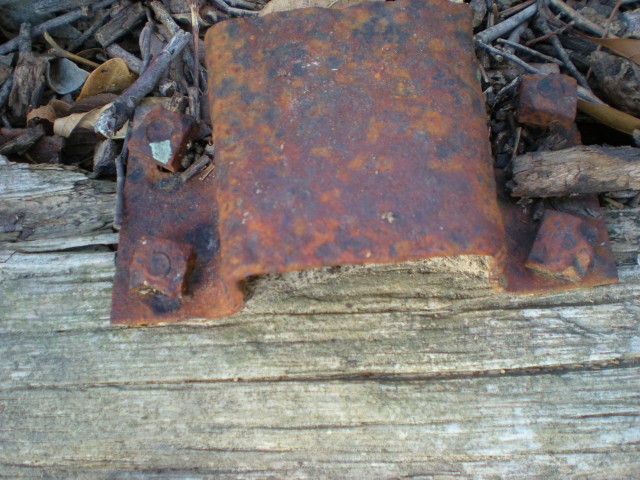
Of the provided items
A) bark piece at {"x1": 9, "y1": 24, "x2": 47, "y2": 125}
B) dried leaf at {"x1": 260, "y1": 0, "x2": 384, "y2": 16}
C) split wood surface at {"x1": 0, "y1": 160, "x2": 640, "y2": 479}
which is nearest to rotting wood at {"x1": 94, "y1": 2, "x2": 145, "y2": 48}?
bark piece at {"x1": 9, "y1": 24, "x2": 47, "y2": 125}

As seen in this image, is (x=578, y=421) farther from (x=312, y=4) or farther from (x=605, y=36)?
(x=312, y=4)

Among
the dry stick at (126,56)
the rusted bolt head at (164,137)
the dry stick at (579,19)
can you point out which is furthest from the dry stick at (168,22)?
the dry stick at (579,19)

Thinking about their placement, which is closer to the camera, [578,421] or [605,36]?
[578,421]

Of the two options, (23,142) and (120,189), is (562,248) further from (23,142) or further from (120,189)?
(23,142)

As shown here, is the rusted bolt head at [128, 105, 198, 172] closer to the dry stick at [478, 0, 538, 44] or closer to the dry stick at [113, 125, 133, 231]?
the dry stick at [113, 125, 133, 231]

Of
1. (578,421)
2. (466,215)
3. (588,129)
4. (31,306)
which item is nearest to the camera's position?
(466,215)

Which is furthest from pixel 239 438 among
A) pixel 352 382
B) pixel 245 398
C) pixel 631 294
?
pixel 631 294
